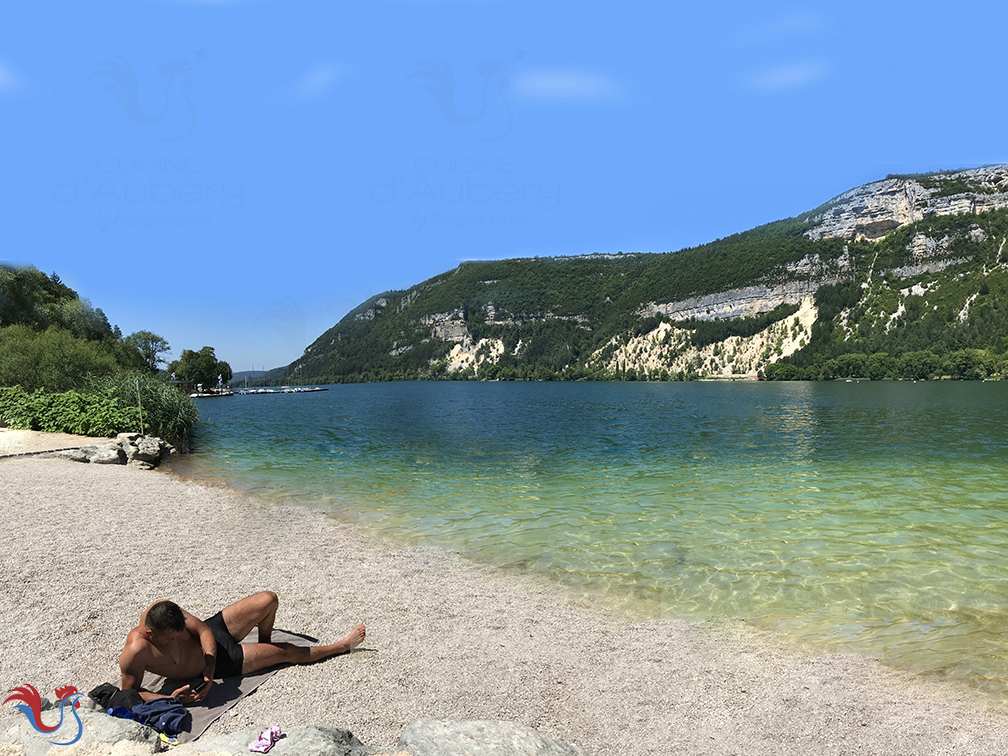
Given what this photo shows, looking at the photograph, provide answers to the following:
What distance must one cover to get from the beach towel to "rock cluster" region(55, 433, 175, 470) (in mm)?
21348

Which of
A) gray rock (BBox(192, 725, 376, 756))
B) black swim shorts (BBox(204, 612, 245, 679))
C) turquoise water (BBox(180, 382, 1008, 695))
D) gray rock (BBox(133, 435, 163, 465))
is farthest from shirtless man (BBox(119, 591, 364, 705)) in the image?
gray rock (BBox(133, 435, 163, 465))

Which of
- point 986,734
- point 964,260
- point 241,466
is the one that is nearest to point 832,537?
point 986,734

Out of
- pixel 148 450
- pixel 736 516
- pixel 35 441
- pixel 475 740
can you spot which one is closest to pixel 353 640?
pixel 475 740

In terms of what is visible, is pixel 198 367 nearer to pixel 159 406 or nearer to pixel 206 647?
pixel 159 406

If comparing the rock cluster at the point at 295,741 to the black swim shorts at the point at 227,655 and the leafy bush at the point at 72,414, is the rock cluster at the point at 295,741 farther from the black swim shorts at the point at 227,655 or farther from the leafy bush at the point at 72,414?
the leafy bush at the point at 72,414

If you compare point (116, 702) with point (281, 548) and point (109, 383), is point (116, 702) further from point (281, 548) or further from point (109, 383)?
point (109, 383)

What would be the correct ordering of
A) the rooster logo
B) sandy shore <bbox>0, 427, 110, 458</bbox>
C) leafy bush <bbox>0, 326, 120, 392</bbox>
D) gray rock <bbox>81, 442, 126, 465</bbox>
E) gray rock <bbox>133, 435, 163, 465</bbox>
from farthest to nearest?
1. leafy bush <bbox>0, 326, 120, 392</bbox>
2. gray rock <bbox>133, 435, 163, 465</bbox>
3. sandy shore <bbox>0, 427, 110, 458</bbox>
4. gray rock <bbox>81, 442, 126, 465</bbox>
5. the rooster logo

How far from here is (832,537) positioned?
43.0 ft

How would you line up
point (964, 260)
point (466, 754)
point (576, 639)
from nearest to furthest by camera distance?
1. point (466, 754)
2. point (576, 639)
3. point (964, 260)

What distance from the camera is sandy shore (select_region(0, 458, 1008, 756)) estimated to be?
5660 millimetres

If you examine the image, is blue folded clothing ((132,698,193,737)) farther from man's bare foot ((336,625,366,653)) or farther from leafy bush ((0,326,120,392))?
leafy bush ((0,326,120,392))

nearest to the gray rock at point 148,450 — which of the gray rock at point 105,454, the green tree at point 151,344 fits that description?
the gray rock at point 105,454

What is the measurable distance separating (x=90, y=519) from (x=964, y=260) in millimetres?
250966

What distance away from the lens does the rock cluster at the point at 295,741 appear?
4176 mm
